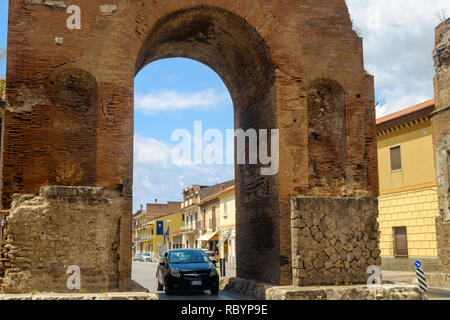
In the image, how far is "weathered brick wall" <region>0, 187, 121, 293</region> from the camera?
8.70 m

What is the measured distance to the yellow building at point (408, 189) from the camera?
Result: 2133cm

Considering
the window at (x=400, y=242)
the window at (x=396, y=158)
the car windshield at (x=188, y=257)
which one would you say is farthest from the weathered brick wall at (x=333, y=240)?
the window at (x=396, y=158)

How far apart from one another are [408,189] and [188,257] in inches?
486

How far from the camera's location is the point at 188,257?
1480 cm

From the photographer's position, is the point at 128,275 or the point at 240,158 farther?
the point at 240,158

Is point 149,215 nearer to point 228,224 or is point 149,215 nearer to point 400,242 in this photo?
point 228,224

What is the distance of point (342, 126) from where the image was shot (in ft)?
37.8

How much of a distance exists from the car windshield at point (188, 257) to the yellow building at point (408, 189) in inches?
428

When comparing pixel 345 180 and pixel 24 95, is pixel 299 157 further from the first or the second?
pixel 24 95

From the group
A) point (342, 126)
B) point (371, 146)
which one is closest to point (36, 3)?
point (342, 126)

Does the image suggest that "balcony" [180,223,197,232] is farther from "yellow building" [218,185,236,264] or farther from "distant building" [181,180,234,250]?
"yellow building" [218,185,236,264]

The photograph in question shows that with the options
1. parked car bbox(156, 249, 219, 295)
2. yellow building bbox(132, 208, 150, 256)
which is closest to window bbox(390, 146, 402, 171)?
parked car bbox(156, 249, 219, 295)

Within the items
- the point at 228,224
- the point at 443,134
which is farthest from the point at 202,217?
the point at 443,134

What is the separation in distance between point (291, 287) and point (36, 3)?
7490 mm
